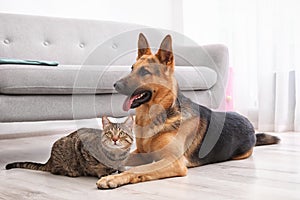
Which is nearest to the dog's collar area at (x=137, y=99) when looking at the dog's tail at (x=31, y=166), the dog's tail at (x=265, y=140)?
the dog's tail at (x=31, y=166)

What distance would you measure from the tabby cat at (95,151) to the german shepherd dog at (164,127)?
8 centimetres

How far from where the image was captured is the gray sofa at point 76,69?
208 centimetres

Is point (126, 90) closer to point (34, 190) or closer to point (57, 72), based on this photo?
→ point (34, 190)

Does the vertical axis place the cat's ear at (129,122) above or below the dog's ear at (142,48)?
below

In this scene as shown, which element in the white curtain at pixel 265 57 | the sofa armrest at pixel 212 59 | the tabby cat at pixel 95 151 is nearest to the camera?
the tabby cat at pixel 95 151

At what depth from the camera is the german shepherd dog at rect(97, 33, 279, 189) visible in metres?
1.66

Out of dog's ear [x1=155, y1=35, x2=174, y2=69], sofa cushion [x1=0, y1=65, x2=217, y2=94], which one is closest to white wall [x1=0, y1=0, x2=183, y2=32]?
sofa cushion [x1=0, y1=65, x2=217, y2=94]

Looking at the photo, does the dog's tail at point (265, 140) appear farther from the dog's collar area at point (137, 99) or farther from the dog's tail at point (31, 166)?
the dog's tail at point (31, 166)

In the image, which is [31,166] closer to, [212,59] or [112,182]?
[112,182]

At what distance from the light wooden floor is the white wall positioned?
1.78 metres

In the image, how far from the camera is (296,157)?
2.16 meters

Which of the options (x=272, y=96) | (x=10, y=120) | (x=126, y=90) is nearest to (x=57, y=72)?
(x=10, y=120)

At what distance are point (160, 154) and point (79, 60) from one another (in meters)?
1.74

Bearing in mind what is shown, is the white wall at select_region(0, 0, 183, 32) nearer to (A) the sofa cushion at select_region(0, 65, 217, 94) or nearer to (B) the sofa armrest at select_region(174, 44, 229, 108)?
(B) the sofa armrest at select_region(174, 44, 229, 108)
